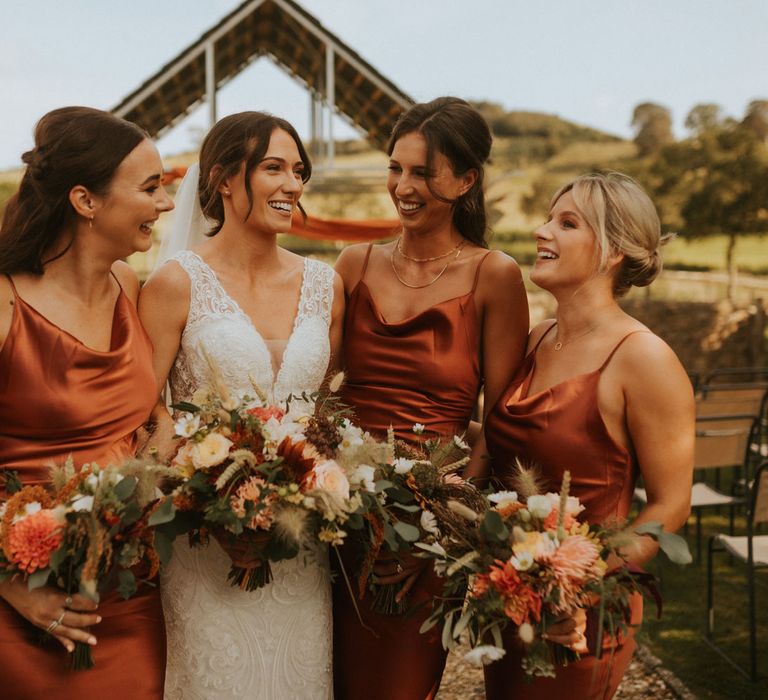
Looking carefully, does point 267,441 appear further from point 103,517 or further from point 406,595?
point 406,595

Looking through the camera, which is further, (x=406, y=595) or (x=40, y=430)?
(x=406, y=595)

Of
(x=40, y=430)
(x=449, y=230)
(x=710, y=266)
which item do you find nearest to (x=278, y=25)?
(x=449, y=230)

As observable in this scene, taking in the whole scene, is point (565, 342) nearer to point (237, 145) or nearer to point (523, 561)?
point (523, 561)

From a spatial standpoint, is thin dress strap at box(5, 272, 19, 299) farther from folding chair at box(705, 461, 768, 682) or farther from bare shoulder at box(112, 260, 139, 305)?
folding chair at box(705, 461, 768, 682)

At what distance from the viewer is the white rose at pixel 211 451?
89.4 inches

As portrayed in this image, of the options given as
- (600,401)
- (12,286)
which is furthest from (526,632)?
(12,286)

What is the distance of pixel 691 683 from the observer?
5008mm

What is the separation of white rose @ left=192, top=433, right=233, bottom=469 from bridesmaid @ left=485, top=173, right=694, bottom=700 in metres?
1.11

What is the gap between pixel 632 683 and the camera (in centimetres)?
491

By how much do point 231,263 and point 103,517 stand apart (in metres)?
1.36

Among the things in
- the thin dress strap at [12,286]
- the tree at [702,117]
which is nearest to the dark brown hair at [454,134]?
the thin dress strap at [12,286]

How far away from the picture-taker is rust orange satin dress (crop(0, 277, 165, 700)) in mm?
2531

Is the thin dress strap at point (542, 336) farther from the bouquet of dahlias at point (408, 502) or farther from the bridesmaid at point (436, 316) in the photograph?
the bouquet of dahlias at point (408, 502)

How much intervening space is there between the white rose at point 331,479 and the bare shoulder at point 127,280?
3.98ft
